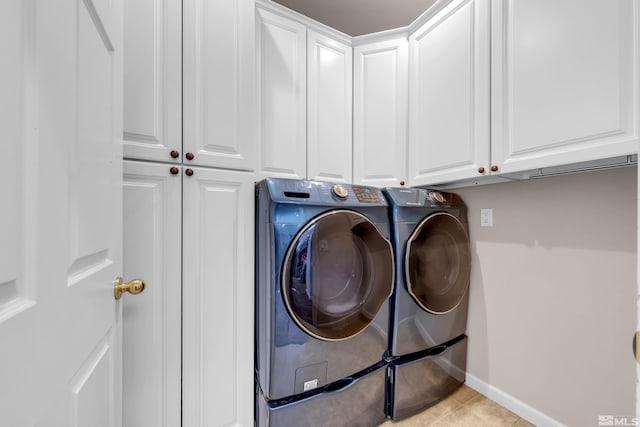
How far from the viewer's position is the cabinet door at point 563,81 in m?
0.82

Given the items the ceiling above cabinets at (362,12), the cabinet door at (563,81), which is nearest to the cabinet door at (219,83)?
the ceiling above cabinets at (362,12)

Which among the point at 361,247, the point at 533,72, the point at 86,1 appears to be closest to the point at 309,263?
the point at 361,247

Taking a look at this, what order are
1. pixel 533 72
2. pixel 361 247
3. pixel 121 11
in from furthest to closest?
pixel 361 247, pixel 533 72, pixel 121 11

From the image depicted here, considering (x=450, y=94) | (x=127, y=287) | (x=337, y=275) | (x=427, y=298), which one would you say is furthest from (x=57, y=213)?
(x=450, y=94)

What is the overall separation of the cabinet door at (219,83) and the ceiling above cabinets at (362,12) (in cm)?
89

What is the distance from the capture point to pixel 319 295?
1100 millimetres

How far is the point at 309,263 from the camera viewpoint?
107 centimetres

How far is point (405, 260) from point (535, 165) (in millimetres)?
698

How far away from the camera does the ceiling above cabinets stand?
5.66 feet

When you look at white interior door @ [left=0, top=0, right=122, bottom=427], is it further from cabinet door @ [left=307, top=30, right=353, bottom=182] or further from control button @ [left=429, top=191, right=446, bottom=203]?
control button @ [left=429, top=191, right=446, bottom=203]

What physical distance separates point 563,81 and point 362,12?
4.73 ft

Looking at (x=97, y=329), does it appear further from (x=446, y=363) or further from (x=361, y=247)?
(x=446, y=363)

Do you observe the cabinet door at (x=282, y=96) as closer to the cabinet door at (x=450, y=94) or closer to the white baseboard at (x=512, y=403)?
the cabinet door at (x=450, y=94)

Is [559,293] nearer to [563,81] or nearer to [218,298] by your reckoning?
[563,81]
